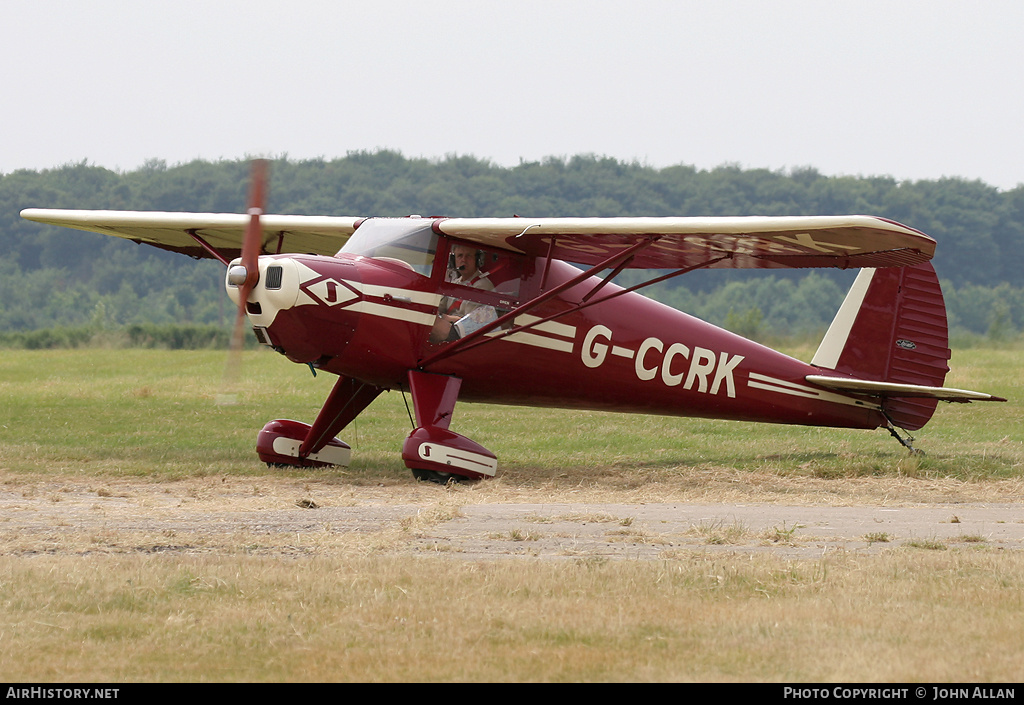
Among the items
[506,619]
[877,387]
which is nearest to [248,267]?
[506,619]

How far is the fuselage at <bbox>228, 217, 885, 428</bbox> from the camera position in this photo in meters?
11.8

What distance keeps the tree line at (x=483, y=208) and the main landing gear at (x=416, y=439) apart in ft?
200

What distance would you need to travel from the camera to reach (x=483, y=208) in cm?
10300

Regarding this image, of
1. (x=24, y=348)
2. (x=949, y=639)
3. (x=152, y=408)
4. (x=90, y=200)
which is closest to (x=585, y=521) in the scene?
(x=949, y=639)

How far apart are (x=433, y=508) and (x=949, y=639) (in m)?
4.90

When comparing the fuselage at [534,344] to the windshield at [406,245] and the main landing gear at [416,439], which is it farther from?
the main landing gear at [416,439]

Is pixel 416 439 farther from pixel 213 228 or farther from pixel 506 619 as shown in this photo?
pixel 506 619

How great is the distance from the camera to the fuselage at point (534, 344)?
464 inches

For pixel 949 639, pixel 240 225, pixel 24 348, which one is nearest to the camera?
pixel 949 639

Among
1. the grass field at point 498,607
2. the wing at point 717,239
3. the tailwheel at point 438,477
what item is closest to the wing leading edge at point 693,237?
the wing at point 717,239

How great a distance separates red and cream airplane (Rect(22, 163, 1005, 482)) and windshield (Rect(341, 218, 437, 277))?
0.02 meters

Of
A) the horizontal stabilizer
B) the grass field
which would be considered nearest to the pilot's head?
the grass field

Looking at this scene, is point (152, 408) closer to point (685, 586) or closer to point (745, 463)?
point (745, 463)

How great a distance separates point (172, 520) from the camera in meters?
8.90
